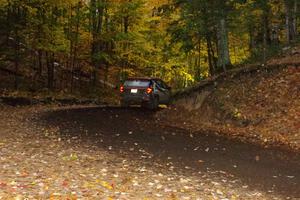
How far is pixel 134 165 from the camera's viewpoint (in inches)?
447

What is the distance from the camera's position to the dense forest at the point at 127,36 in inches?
1013

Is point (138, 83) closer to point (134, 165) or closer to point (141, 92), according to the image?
point (141, 92)

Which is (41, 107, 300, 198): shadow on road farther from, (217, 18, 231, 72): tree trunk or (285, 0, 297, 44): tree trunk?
(285, 0, 297, 44): tree trunk

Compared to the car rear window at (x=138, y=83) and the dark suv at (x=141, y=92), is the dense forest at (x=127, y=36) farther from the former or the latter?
the car rear window at (x=138, y=83)

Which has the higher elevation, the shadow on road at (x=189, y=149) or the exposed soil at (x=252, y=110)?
the exposed soil at (x=252, y=110)

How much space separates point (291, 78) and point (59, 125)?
1053 centimetres

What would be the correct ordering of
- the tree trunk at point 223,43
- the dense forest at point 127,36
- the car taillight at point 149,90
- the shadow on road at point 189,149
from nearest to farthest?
the shadow on road at point 189,149 < the tree trunk at point 223,43 < the car taillight at point 149,90 < the dense forest at point 127,36

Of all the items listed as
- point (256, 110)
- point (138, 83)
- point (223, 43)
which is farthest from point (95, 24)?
point (256, 110)

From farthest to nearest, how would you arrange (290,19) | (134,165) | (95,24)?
(95,24)
(290,19)
(134,165)

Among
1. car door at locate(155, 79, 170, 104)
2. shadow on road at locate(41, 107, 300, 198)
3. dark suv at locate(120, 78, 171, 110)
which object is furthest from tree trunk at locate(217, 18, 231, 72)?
shadow on road at locate(41, 107, 300, 198)

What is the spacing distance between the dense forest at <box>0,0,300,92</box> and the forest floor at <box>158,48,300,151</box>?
147 inches

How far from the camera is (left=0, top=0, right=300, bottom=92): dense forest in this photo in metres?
25.7

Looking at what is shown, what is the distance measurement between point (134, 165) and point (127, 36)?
81.5ft

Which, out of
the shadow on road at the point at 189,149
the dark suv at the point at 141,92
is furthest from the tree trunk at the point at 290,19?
the shadow on road at the point at 189,149
